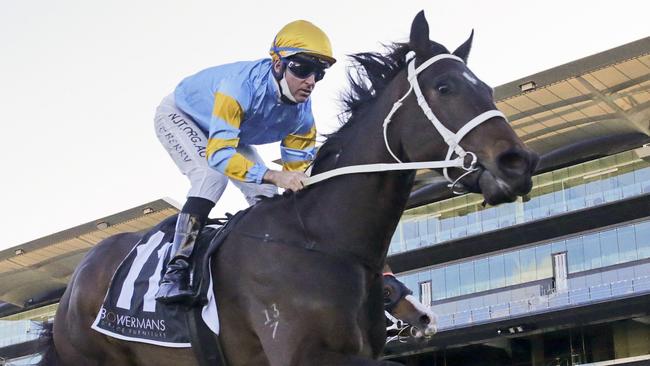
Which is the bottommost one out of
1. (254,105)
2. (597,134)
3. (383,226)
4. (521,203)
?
(383,226)

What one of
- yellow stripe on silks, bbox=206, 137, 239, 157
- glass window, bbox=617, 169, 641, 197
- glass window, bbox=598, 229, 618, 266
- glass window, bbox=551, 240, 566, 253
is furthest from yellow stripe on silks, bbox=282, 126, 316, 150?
glass window, bbox=551, 240, 566, 253

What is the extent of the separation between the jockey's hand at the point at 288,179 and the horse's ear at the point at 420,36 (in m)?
0.92

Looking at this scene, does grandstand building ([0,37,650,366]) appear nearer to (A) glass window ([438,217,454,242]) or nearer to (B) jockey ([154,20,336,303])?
(A) glass window ([438,217,454,242])

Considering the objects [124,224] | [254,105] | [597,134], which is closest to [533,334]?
[597,134]

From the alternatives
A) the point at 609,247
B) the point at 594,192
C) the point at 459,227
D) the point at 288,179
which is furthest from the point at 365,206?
the point at 459,227

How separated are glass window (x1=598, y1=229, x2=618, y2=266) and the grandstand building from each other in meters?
0.05

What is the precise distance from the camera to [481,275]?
4338cm

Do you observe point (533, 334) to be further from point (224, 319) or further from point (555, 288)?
point (224, 319)

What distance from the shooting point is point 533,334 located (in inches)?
1703

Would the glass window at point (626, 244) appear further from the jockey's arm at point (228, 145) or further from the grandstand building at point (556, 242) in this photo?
the jockey's arm at point (228, 145)

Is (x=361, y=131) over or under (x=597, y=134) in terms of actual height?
under

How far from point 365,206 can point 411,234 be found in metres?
40.5

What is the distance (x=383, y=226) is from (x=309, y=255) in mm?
417

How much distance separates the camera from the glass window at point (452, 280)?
43750mm
